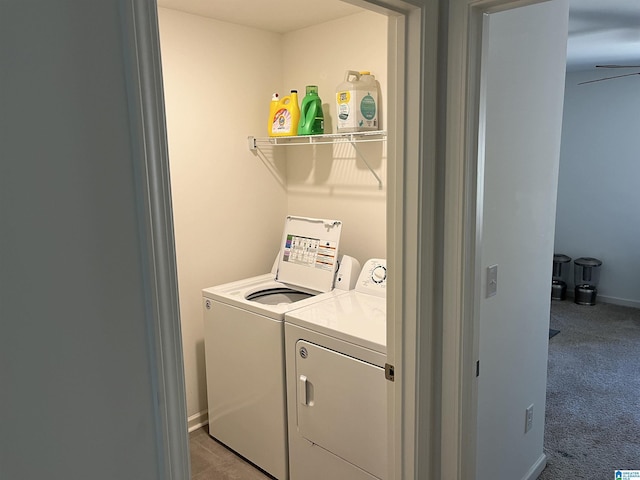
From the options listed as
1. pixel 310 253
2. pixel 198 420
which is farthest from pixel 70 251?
pixel 198 420

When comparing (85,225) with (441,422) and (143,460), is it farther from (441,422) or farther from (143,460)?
(441,422)

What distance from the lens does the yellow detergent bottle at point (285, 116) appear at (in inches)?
113

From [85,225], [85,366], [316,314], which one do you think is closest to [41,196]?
[85,225]

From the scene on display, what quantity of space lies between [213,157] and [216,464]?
1.68 m

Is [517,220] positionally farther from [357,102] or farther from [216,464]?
[216,464]

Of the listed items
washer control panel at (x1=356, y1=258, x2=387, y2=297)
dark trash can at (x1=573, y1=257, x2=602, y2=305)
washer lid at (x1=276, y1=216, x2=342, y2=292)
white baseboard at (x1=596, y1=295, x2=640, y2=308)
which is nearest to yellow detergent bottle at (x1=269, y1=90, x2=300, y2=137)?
washer lid at (x1=276, y1=216, x2=342, y2=292)

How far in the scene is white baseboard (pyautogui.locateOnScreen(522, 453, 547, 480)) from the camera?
2.40m

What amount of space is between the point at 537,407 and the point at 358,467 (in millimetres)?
963

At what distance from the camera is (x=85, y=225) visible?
0.78 metres

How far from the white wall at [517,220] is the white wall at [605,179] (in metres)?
3.46

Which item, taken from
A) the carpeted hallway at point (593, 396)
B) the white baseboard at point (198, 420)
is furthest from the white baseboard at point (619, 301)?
the white baseboard at point (198, 420)

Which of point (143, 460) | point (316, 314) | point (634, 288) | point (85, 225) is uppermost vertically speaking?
point (85, 225)

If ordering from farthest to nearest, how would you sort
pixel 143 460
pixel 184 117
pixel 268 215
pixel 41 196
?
pixel 268 215
pixel 184 117
pixel 143 460
pixel 41 196

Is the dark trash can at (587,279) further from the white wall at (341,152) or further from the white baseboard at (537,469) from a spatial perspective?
the white wall at (341,152)
